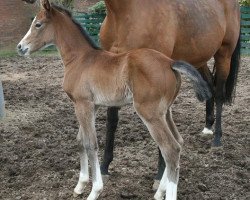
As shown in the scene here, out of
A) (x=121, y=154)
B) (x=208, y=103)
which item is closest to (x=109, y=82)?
(x=121, y=154)

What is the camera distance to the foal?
10.7 ft

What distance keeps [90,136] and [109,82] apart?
49 cm

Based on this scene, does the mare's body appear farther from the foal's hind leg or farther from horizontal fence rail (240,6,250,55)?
horizontal fence rail (240,6,250,55)

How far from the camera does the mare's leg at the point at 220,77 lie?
206 inches

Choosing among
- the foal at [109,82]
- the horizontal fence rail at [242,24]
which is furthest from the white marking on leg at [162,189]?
the horizontal fence rail at [242,24]

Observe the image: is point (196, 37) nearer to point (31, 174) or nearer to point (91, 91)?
point (91, 91)

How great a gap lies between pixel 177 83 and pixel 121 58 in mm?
485

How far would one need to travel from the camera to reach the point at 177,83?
3.37 m

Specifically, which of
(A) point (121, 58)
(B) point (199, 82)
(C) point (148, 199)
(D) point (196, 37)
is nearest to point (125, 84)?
(A) point (121, 58)

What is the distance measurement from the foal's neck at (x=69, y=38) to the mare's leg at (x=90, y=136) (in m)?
0.48

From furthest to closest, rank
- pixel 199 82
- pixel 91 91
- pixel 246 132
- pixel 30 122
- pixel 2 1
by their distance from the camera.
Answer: pixel 2 1
pixel 30 122
pixel 246 132
pixel 91 91
pixel 199 82

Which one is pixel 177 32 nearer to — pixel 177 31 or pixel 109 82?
pixel 177 31

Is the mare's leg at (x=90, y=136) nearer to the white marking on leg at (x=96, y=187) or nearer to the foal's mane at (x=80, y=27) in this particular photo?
the white marking on leg at (x=96, y=187)

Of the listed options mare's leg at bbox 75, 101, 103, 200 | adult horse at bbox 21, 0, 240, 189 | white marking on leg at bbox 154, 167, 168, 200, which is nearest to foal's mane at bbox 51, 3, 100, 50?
adult horse at bbox 21, 0, 240, 189
